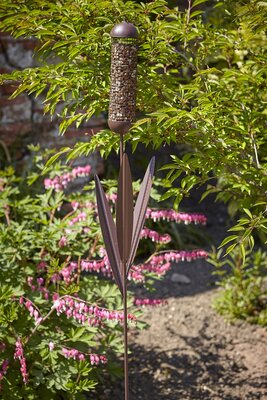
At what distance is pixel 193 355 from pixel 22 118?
A: 2.03m

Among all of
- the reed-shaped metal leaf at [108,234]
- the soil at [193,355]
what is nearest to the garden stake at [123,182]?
the reed-shaped metal leaf at [108,234]

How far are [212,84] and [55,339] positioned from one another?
1.16 m

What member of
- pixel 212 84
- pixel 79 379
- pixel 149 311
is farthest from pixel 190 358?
pixel 212 84

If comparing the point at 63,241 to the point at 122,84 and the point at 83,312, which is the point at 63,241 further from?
the point at 122,84

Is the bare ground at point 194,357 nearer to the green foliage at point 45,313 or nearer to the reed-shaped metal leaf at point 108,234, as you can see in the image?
the green foliage at point 45,313

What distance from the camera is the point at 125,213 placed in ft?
7.90

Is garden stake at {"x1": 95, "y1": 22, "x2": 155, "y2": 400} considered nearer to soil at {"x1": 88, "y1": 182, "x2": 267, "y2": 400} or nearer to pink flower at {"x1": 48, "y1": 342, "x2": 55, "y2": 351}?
pink flower at {"x1": 48, "y1": 342, "x2": 55, "y2": 351}

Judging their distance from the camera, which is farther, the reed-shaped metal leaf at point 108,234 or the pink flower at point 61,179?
the pink flower at point 61,179

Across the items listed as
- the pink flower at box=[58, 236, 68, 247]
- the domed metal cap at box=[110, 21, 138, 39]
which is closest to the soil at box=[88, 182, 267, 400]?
the pink flower at box=[58, 236, 68, 247]

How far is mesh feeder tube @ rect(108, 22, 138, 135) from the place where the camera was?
94.9 inches

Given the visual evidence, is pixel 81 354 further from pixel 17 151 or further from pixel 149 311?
pixel 17 151

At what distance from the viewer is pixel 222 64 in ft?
17.8

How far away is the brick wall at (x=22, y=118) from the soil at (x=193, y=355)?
118 cm

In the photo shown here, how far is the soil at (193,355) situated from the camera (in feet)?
11.8
